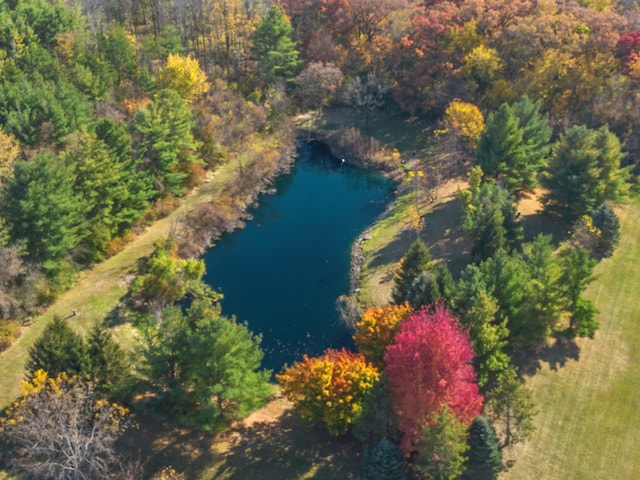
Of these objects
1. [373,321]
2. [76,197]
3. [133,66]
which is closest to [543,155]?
[373,321]

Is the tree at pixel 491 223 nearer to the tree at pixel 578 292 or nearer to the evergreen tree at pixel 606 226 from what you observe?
the tree at pixel 578 292

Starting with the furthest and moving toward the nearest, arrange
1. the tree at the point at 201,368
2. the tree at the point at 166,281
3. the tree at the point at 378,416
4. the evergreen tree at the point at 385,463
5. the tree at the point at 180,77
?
the tree at the point at 180,77 < the tree at the point at 166,281 < the tree at the point at 201,368 < the tree at the point at 378,416 < the evergreen tree at the point at 385,463

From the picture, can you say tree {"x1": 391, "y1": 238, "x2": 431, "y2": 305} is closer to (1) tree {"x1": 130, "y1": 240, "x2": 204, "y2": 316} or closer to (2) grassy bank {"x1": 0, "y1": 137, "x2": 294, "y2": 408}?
(1) tree {"x1": 130, "y1": 240, "x2": 204, "y2": 316}

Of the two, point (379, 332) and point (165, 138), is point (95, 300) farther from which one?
point (379, 332)

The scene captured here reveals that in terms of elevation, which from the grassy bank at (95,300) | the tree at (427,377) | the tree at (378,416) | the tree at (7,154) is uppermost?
the tree at (7,154)

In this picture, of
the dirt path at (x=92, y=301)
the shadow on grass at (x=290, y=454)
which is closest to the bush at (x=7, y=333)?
the dirt path at (x=92, y=301)

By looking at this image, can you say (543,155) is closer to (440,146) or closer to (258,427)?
(440,146)
